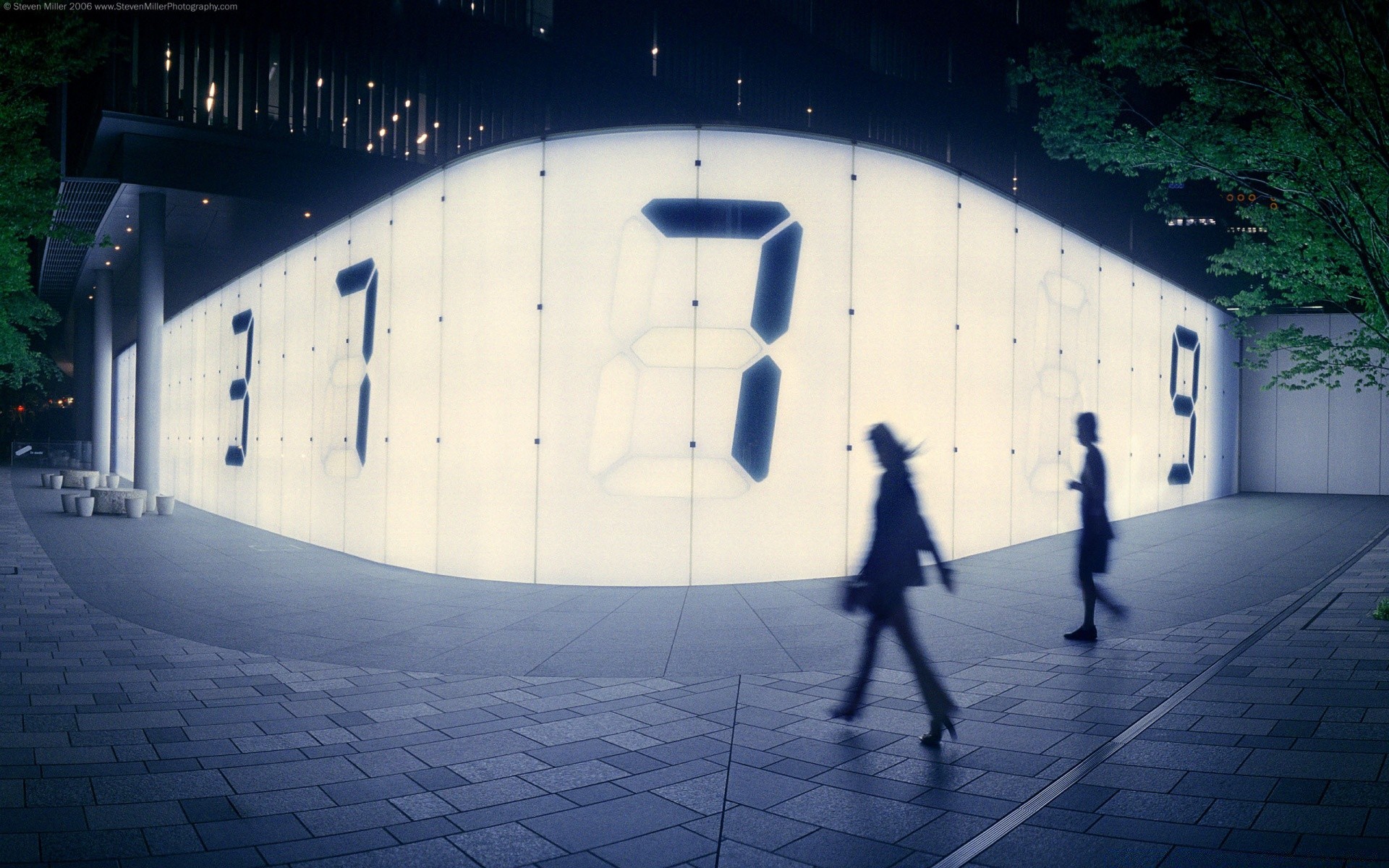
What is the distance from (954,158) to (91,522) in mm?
21130

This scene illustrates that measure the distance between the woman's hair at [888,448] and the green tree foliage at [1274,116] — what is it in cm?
555

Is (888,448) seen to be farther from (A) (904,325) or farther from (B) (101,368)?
(B) (101,368)

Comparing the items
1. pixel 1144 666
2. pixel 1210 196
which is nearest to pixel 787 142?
pixel 1144 666

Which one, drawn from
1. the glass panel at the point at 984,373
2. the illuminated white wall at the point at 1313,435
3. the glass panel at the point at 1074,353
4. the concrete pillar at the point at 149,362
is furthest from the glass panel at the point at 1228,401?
the concrete pillar at the point at 149,362

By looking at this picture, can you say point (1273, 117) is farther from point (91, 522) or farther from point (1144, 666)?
point (91, 522)

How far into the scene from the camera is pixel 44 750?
4.54 meters

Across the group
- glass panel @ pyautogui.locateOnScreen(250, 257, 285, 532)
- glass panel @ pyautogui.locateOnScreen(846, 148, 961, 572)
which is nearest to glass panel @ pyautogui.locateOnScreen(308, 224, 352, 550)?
glass panel @ pyautogui.locateOnScreen(250, 257, 285, 532)

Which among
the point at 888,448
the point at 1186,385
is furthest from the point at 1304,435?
the point at 888,448

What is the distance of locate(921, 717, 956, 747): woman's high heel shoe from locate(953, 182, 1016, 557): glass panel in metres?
7.05

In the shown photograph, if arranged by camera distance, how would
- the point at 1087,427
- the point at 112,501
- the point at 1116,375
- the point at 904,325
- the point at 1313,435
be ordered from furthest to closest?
1. the point at 1313,435
2. the point at 112,501
3. the point at 1116,375
4. the point at 904,325
5. the point at 1087,427

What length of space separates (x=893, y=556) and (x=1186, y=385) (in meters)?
17.9

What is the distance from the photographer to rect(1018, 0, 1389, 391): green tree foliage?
7.91 m

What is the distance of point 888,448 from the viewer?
511 cm

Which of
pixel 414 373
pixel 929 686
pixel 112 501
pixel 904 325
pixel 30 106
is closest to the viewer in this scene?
pixel 929 686
